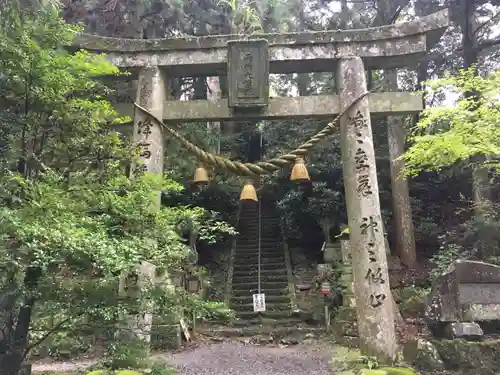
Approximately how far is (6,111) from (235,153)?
16005 millimetres

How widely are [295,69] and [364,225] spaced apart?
2.74 meters

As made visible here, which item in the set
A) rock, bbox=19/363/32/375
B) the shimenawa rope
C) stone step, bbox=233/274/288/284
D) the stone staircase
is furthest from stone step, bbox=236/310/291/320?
rock, bbox=19/363/32/375

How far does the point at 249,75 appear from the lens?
6.46 meters

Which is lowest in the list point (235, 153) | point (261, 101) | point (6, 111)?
point (6, 111)

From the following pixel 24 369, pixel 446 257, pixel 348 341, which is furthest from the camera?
pixel 446 257

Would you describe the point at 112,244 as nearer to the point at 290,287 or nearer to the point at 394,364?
the point at 394,364

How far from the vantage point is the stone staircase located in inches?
455

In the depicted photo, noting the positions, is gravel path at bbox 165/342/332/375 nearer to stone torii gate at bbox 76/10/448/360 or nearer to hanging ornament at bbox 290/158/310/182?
stone torii gate at bbox 76/10/448/360

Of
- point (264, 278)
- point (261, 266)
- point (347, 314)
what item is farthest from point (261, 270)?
point (347, 314)

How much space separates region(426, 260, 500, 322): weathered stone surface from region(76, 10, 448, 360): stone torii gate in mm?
1291

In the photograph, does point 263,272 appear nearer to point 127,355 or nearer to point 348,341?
point 348,341

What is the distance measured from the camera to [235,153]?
19969mm

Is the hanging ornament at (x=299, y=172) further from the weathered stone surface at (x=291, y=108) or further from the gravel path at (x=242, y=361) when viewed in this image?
the gravel path at (x=242, y=361)

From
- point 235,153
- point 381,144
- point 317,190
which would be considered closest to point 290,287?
point 317,190
